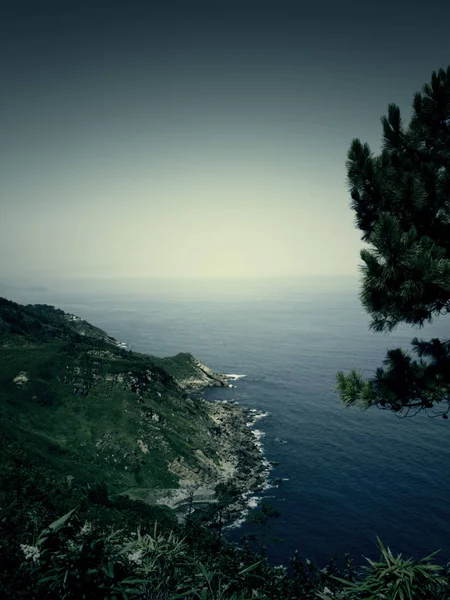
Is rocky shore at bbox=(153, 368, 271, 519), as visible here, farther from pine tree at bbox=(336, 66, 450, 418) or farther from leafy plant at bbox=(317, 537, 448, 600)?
leafy plant at bbox=(317, 537, 448, 600)

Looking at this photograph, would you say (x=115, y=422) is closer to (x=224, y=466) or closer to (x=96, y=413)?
(x=96, y=413)

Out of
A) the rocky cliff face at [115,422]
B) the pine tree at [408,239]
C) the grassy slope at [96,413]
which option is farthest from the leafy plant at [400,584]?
the rocky cliff face at [115,422]

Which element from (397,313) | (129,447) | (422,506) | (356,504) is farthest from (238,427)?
(397,313)

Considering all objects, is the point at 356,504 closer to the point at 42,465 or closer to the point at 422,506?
the point at 422,506

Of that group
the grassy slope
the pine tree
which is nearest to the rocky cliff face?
the grassy slope

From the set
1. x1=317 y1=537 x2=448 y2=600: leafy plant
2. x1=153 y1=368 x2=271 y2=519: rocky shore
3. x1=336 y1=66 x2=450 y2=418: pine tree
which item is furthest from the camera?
x1=153 y1=368 x2=271 y2=519: rocky shore

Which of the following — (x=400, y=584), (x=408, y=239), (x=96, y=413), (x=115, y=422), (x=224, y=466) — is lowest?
(x=224, y=466)

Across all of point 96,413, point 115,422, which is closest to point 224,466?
point 115,422
